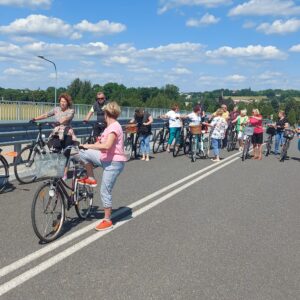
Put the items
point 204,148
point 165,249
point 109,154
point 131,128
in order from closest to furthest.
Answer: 1. point 165,249
2. point 109,154
3. point 131,128
4. point 204,148

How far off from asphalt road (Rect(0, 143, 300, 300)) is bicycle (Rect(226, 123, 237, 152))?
10.1m

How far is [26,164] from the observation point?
10289 millimetres

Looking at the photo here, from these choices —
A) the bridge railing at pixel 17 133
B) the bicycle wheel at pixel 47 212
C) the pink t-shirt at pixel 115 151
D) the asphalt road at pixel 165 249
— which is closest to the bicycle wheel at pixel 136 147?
the bridge railing at pixel 17 133

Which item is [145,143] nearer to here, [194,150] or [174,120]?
[194,150]

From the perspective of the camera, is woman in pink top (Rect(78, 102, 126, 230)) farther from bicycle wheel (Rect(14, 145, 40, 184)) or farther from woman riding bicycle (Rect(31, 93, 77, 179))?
bicycle wheel (Rect(14, 145, 40, 184))

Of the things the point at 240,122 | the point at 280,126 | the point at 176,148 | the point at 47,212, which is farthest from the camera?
the point at 240,122

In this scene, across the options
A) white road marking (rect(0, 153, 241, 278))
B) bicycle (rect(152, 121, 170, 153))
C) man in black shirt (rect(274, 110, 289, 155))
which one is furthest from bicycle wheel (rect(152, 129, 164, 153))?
white road marking (rect(0, 153, 241, 278))

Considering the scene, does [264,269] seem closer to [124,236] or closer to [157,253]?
[157,253]

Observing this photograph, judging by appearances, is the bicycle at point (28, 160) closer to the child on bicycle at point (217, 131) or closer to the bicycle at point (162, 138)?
the child on bicycle at point (217, 131)

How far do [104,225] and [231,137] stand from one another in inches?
563

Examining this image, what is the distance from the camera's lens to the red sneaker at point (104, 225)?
6.47 m

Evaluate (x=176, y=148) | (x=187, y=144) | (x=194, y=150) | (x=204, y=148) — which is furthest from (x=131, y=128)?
(x=187, y=144)

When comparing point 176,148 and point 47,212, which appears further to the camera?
point 176,148

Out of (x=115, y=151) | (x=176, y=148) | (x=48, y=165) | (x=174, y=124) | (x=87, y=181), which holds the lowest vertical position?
(x=176, y=148)
